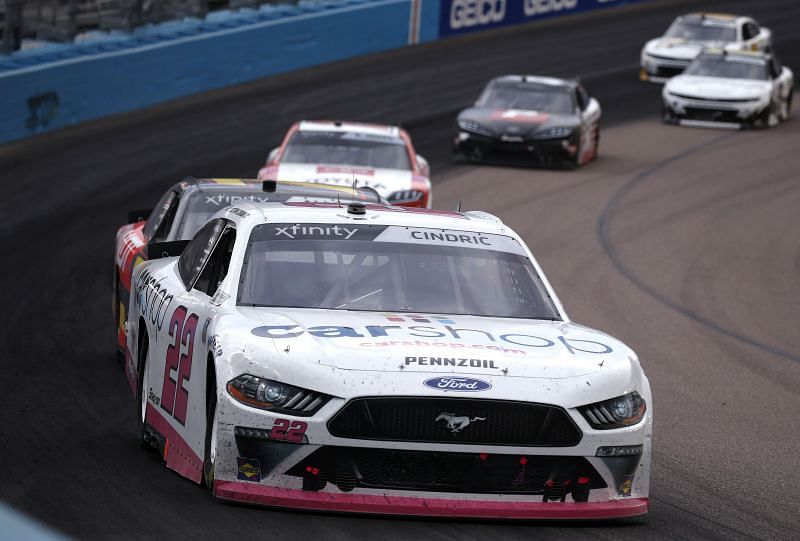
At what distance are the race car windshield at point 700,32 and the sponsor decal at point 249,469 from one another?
33.0 metres

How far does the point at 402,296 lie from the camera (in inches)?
299

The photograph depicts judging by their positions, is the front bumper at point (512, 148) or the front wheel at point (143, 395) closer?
the front wheel at point (143, 395)

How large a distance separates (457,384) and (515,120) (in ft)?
65.9

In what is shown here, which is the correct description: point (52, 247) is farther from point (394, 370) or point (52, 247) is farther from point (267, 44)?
point (267, 44)

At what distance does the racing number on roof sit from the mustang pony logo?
145 cm

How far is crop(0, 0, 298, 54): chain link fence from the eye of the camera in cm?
2670

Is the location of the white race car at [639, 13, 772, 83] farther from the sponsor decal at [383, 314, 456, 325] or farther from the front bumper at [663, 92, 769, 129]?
the sponsor decal at [383, 314, 456, 325]

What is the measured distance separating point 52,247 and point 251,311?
1125 cm

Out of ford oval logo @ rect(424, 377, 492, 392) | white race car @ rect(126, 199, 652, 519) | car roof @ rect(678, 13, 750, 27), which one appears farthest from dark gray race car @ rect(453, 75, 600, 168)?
ford oval logo @ rect(424, 377, 492, 392)

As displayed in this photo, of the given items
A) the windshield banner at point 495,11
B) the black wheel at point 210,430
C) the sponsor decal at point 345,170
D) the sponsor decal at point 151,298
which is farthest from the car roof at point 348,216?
the windshield banner at point 495,11

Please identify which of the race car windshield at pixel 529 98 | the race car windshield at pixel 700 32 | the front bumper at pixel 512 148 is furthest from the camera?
the race car windshield at pixel 700 32

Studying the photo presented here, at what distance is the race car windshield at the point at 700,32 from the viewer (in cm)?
3838

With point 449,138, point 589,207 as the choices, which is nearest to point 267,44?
point 449,138

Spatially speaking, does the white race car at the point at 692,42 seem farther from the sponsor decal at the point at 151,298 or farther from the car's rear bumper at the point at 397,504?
the car's rear bumper at the point at 397,504
